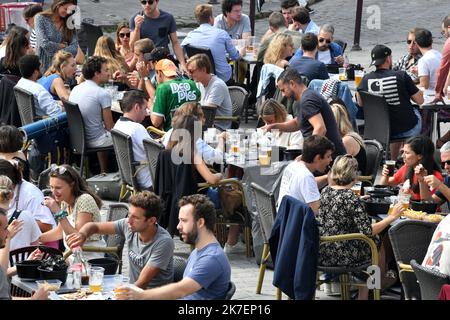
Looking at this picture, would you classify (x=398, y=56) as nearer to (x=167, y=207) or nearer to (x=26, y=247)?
(x=167, y=207)

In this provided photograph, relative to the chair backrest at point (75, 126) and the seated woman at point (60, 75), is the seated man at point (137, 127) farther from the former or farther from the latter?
the seated woman at point (60, 75)

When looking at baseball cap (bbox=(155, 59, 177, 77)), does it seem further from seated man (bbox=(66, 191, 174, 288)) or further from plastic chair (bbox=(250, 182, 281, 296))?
seated man (bbox=(66, 191, 174, 288))

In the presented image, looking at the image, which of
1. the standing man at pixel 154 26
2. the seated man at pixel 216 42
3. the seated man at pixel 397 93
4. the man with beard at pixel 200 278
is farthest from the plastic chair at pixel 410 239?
the standing man at pixel 154 26

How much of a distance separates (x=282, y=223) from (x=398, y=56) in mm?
13307

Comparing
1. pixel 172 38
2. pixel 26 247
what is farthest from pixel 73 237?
pixel 172 38

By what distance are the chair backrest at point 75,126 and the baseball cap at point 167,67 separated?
3.84 ft

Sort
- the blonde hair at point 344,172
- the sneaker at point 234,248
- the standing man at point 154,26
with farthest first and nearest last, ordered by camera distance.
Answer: the standing man at point 154,26 < the sneaker at point 234,248 < the blonde hair at point 344,172

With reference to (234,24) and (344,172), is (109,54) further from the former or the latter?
(344,172)

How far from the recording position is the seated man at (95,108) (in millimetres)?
13812

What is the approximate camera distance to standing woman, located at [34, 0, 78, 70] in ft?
55.5

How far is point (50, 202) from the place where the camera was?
9.68 m

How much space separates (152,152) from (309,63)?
3.82 meters

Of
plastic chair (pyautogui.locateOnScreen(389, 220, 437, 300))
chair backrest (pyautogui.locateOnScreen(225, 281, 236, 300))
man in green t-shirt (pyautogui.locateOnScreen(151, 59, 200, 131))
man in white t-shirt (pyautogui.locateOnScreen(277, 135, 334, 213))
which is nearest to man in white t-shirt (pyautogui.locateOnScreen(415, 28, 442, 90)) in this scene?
man in green t-shirt (pyautogui.locateOnScreen(151, 59, 200, 131))

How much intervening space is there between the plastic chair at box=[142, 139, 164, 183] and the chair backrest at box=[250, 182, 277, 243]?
5.14ft
